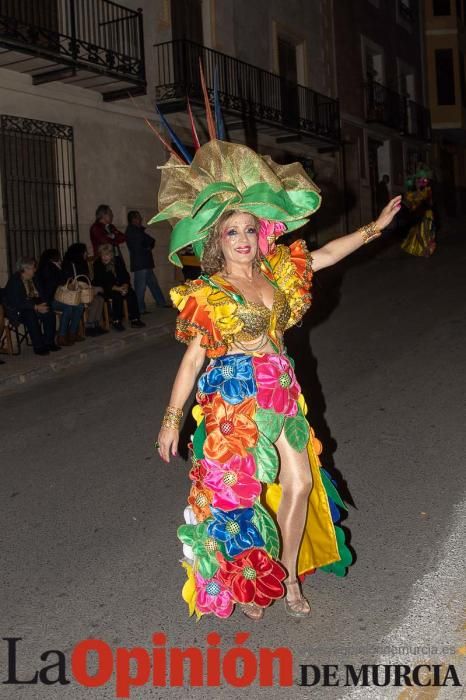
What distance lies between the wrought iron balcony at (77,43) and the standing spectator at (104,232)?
2.35 m

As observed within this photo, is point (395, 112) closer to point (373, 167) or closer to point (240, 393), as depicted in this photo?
point (373, 167)

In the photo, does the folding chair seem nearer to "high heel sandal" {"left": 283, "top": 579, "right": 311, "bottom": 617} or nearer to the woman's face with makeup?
the woman's face with makeup

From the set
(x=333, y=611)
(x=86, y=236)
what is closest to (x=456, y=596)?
(x=333, y=611)

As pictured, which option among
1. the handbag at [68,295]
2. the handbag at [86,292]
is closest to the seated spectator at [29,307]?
the handbag at [68,295]

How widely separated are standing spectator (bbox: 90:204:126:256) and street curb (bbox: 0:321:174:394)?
60.7 inches

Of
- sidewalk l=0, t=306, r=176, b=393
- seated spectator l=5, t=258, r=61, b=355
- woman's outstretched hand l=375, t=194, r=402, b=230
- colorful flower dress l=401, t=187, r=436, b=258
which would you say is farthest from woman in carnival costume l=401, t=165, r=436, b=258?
woman's outstretched hand l=375, t=194, r=402, b=230

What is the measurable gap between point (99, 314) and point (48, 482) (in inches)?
241

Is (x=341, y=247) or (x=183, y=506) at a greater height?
(x=341, y=247)

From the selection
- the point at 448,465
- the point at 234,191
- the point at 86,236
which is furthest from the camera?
the point at 86,236

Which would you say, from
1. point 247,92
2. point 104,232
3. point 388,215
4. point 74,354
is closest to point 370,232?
point 388,215

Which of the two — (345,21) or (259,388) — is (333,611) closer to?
(259,388)

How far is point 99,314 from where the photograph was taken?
11570mm

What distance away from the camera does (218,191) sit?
3.38 meters
